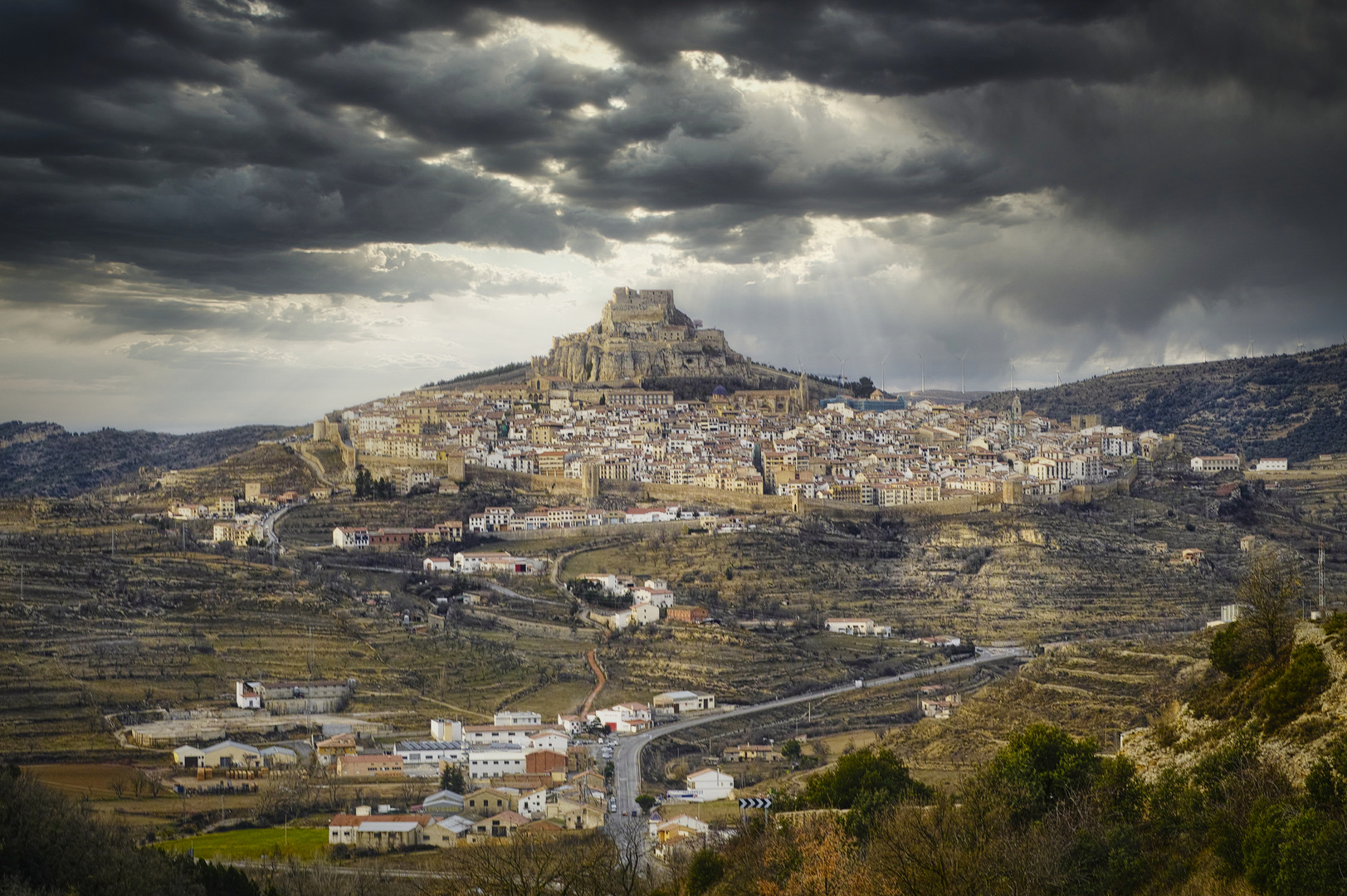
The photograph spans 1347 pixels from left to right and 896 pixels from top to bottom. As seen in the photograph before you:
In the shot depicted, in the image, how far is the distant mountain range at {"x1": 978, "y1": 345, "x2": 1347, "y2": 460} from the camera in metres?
70.4

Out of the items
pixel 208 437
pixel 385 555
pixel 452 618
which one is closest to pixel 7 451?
pixel 208 437

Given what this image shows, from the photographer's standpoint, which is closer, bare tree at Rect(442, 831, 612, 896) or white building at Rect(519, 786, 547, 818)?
bare tree at Rect(442, 831, 612, 896)

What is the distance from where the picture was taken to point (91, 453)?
88.5m

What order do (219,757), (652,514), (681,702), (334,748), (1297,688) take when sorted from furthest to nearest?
1. (652,514)
2. (681,702)
3. (334,748)
4. (219,757)
5. (1297,688)

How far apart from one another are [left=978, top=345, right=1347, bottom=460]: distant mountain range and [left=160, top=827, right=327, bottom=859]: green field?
183 feet

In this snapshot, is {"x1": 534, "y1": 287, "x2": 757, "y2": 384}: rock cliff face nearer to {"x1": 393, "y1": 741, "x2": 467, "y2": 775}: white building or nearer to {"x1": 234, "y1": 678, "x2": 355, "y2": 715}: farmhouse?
{"x1": 234, "y1": 678, "x2": 355, "y2": 715}: farmhouse

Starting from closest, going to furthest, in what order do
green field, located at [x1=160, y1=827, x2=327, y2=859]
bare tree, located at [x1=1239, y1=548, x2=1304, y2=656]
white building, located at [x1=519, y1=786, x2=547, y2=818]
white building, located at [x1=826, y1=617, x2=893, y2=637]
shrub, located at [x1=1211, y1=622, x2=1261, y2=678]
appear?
1. bare tree, located at [x1=1239, y1=548, x2=1304, y2=656]
2. shrub, located at [x1=1211, y1=622, x2=1261, y2=678]
3. green field, located at [x1=160, y1=827, x2=327, y2=859]
4. white building, located at [x1=519, y1=786, x2=547, y2=818]
5. white building, located at [x1=826, y1=617, x2=893, y2=637]

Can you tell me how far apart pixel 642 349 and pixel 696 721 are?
4989 centimetres

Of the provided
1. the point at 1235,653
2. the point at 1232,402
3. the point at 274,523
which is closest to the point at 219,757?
the point at 1235,653

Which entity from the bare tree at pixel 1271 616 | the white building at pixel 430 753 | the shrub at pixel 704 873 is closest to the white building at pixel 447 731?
the white building at pixel 430 753

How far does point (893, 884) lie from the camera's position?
11.3 metres

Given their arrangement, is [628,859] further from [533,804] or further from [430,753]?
[430,753]

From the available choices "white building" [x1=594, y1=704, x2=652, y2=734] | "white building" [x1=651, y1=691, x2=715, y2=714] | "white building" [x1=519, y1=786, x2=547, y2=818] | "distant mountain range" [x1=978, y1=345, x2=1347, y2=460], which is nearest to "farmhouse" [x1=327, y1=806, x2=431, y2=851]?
"white building" [x1=519, y1=786, x2=547, y2=818]

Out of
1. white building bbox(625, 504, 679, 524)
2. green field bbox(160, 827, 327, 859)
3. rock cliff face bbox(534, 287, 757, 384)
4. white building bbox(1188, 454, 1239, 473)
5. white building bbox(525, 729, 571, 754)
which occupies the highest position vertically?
rock cliff face bbox(534, 287, 757, 384)
